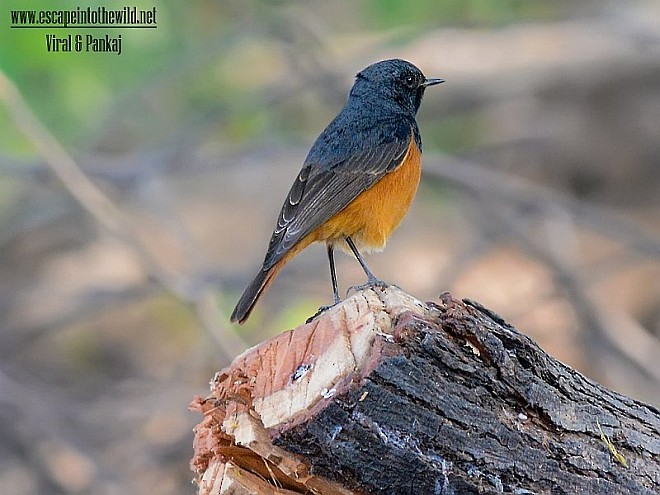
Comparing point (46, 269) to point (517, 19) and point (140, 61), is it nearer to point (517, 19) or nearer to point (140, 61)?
point (140, 61)

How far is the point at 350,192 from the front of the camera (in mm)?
4367

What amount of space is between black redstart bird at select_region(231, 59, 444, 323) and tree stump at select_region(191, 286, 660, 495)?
1183 mm

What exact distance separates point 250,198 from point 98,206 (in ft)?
11.4

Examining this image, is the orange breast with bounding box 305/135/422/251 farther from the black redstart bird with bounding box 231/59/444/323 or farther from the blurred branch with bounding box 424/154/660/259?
the blurred branch with bounding box 424/154/660/259

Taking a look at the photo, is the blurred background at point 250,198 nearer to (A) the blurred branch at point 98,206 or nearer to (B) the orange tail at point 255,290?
(A) the blurred branch at point 98,206

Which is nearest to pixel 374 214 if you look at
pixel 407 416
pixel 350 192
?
pixel 350 192

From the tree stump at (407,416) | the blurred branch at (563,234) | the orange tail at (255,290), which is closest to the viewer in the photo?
the tree stump at (407,416)

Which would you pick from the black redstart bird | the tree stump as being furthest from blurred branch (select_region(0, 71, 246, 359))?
the tree stump

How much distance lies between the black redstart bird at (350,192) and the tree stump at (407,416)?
46.6 inches

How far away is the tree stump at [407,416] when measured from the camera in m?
2.73

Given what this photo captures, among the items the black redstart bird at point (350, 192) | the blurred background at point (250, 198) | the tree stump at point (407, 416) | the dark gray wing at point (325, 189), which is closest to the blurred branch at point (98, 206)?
the blurred background at point (250, 198)

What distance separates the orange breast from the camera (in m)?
4.39

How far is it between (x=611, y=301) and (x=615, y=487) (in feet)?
22.2

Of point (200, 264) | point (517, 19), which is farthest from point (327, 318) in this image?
point (517, 19)
